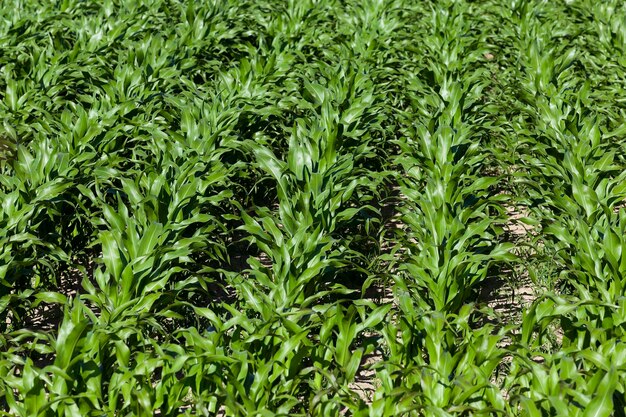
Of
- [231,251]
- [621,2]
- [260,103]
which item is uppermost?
[260,103]

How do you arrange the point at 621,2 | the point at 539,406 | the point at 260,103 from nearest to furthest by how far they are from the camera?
the point at 539,406, the point at 260,103, the point at 621,2

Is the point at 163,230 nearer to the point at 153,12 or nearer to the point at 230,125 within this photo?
the point at 230,125

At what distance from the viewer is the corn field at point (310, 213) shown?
147 inches

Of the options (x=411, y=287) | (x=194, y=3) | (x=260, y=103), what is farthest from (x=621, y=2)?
(x=411, y=287)

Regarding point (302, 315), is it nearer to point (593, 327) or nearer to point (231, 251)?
point (593, 327)

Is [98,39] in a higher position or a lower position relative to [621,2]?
higher

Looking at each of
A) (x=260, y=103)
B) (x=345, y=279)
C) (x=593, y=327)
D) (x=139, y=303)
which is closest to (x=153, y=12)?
(x=260, y=103)

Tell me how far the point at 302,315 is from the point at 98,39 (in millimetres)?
4855

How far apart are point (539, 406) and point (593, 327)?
0.60 metres

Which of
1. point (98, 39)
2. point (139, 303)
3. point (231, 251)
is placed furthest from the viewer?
point (98, 39)

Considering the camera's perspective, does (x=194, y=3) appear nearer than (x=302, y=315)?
No

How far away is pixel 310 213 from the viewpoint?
16.3 feet

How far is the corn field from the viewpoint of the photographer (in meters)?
3.73

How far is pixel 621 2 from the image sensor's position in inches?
388
